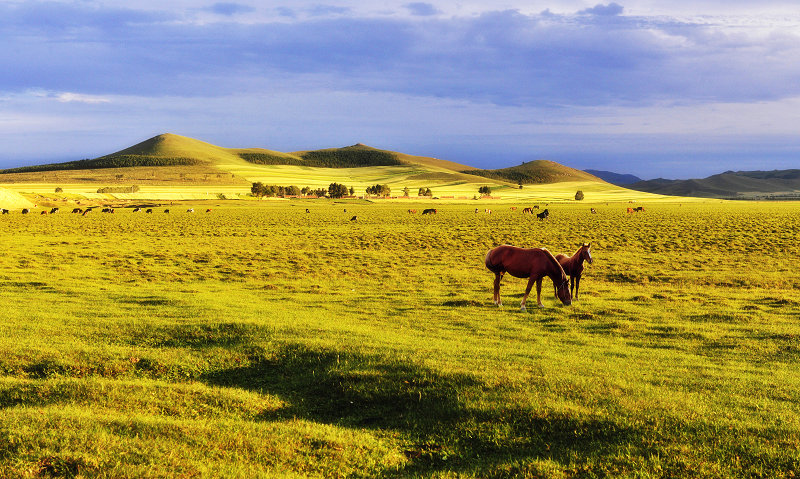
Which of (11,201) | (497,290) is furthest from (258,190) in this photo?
(497,290)

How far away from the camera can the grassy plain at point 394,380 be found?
7191 millimetres

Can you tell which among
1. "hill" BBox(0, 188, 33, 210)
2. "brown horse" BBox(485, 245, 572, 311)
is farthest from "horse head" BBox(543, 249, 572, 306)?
"hill" BBox(0, 188, 33, 210)

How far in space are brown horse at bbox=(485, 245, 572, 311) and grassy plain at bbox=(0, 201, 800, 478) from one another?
66 cm

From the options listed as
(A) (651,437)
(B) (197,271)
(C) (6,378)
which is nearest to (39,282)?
(B) (197,271)

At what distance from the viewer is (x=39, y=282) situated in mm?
23469

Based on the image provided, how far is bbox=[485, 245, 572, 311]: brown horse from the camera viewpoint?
17.9 metres

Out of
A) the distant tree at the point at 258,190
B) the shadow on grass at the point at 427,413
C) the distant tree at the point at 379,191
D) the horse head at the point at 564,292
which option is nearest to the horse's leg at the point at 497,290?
the horse head at the point at 564,292

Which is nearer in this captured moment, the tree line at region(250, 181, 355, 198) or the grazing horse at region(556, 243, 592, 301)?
the grazing horse at region(556, 243, 592, 301)

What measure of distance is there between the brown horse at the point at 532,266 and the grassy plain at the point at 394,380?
2.16 ft

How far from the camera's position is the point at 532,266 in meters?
18.0

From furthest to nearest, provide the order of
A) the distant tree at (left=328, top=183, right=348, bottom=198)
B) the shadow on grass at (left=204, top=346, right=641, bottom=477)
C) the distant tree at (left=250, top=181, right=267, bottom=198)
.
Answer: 1. the distant tree at (left=328, top=183, right=348, bottom=198)
2. the distant tree at (left=250, top=181, right=267, bottom=198)
3. the shadow on grass at (left=204, top=346, right=641, bottom=477)

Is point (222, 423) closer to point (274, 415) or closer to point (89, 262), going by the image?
point (274, 415)

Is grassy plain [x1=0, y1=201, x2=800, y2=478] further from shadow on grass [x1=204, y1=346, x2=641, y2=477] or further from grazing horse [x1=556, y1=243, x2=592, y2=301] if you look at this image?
grazing horse [x1=556, y1=243, x2=592, y2=301]

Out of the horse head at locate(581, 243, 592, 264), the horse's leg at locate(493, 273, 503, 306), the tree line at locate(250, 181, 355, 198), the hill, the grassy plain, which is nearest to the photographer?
the grassy plain
